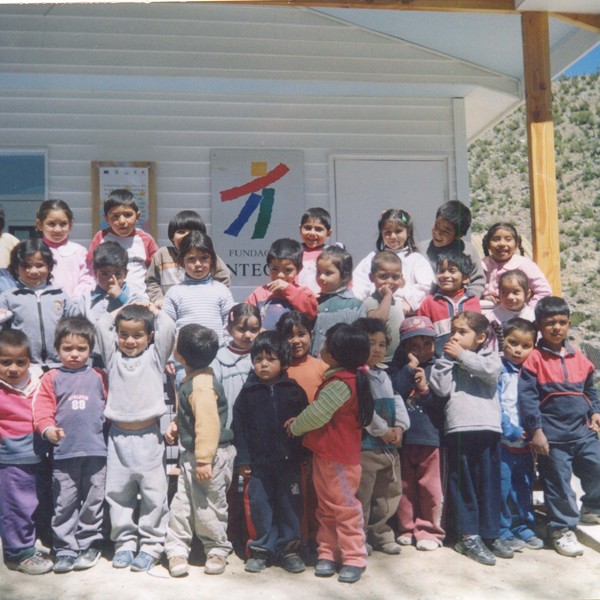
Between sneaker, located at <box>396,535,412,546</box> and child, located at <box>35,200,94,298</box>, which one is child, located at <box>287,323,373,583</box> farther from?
child, located at <box>35,200,94,298</box>

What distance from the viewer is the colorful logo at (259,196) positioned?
25.5 feet

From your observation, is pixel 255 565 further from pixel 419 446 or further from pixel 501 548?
pixel 501 548

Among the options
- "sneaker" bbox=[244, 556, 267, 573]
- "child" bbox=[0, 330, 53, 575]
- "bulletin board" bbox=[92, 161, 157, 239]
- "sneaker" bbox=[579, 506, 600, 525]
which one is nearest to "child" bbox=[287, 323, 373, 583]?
"sneaker" bbox=[244, 556, 267, 573]

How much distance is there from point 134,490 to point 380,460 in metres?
1.38

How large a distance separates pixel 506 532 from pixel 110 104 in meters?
5.37

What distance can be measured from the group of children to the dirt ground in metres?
0.08

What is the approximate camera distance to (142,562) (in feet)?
13.6

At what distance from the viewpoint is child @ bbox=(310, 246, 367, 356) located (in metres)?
4.76

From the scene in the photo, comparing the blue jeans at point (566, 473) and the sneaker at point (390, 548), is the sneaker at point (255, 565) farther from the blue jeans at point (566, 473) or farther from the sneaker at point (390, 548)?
the blue jeans at point (566, 473)

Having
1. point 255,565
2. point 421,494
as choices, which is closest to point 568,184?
point 421,494

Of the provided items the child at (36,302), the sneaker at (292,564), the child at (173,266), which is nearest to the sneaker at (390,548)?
the sneaker at (292,564)

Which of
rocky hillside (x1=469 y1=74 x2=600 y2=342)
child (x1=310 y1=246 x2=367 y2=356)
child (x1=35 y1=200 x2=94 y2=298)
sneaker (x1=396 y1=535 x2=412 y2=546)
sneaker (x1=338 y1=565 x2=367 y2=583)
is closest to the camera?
sneaker (x1=338 y1=565 x2=367 y2=583)

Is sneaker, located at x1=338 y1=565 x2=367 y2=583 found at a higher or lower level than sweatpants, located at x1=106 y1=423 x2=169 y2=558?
lower

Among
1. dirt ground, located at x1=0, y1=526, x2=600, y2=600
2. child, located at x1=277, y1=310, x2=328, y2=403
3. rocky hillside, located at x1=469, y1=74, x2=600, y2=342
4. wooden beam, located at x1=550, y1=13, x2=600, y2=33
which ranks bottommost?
dirt ground, located at x1=0, y1=526, x2=600, y2=600
